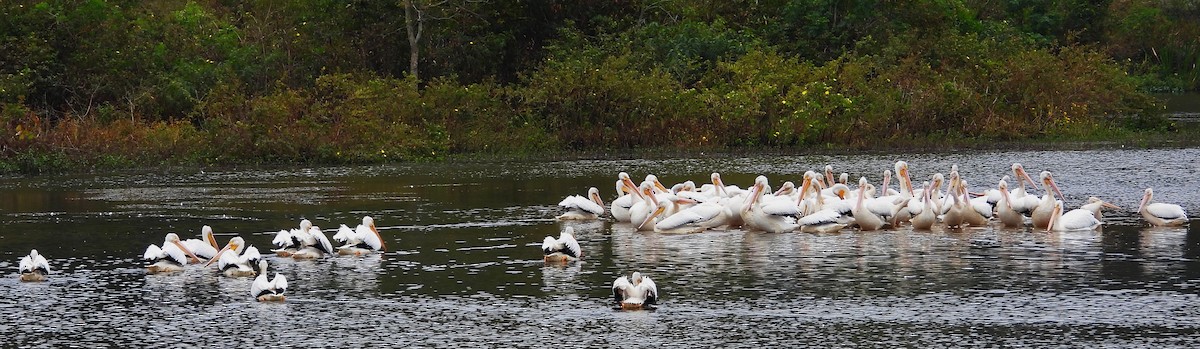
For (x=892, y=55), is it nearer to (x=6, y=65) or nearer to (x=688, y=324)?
(x=6, y=65)

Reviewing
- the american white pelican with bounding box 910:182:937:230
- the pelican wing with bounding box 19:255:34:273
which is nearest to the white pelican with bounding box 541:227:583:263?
the american white pelican with bounding box 910:182:937:230

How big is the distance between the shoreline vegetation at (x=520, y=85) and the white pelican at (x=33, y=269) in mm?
13415

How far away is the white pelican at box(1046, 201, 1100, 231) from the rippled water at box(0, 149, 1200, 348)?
222 mm

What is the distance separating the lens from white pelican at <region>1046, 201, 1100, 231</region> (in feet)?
51.7

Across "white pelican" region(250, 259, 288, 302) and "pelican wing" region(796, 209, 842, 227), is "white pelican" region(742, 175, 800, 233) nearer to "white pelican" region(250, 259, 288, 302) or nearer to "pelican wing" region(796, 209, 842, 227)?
"pelican wing" region(796, 209, 842, 227)

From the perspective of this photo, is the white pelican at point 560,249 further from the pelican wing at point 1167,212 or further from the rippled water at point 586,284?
the pelican wing at point 1167,212

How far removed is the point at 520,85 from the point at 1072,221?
58.0 ft

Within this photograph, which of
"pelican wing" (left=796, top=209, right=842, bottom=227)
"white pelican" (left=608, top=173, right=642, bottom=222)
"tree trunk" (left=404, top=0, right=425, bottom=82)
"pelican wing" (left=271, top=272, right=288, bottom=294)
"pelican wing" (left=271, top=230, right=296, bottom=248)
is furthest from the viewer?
"tree trunk" (left=404, top=0, right=425, bottom=82)

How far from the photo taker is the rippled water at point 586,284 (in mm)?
10562

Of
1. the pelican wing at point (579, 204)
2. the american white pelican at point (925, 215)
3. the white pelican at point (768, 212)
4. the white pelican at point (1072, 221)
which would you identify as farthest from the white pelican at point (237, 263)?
the white pelican at point (1072, 221)

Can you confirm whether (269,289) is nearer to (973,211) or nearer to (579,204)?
(579,204)

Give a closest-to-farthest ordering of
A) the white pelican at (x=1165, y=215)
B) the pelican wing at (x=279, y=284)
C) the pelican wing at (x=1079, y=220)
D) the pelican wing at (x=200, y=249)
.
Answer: the pelican wing at (x=279, y=284), the pelican wing at (x=200, y=249), the pelican wing at (x=1079, y=220), the white pelican at (x=1165, y=215)

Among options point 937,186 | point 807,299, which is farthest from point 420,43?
point 807,299

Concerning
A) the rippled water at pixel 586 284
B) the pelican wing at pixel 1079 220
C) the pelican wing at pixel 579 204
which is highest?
the pelican wing at pixel 579 204
